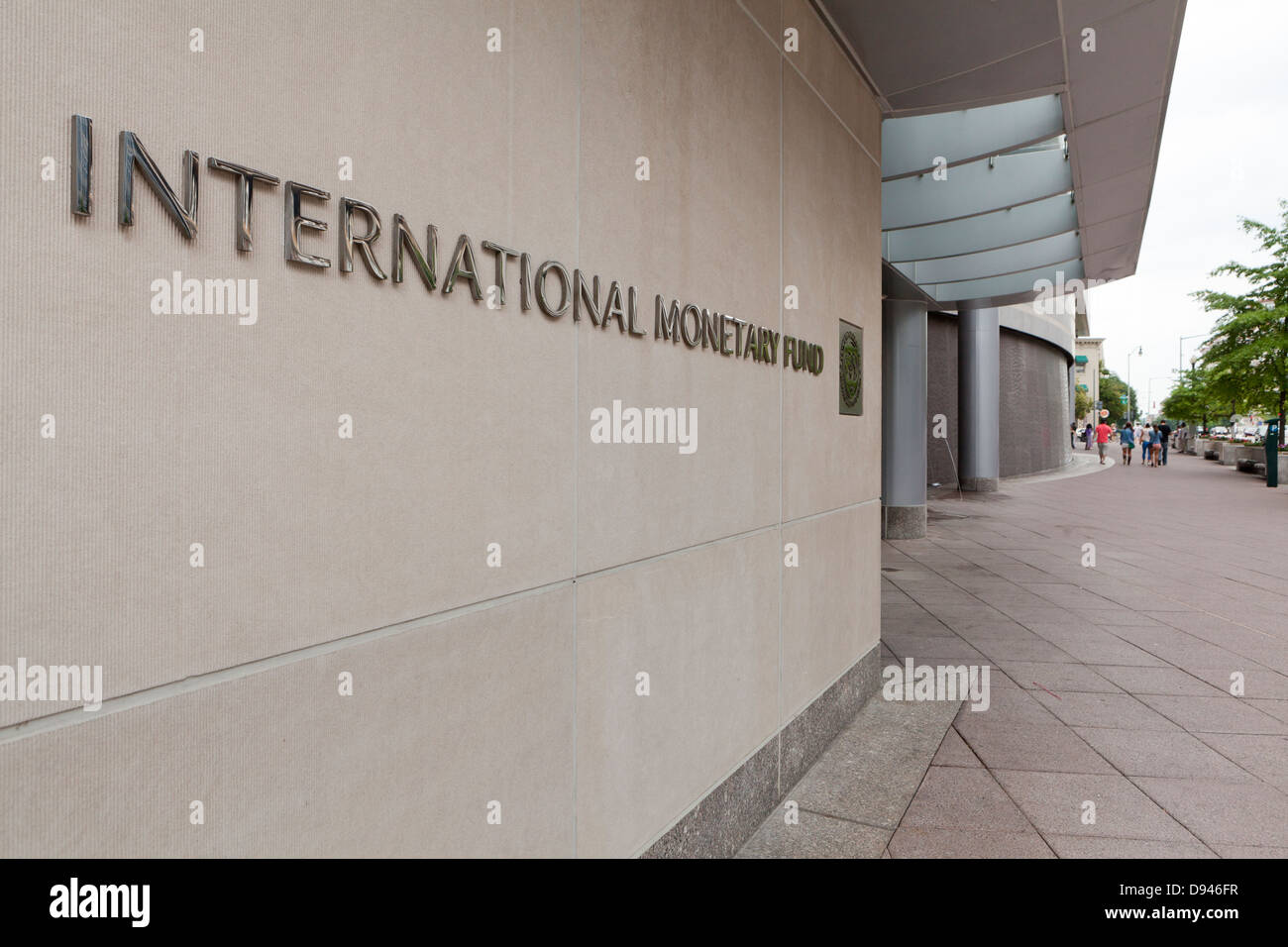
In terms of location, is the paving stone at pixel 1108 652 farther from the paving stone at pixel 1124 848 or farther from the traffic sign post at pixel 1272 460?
the traffic sign post at pixel 1272 460

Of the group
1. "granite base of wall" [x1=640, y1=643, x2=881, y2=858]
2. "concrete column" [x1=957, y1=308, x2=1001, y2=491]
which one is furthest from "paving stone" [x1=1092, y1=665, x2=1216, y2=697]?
"concrete column" [x1=957, y1=308, x2=1001, y2=491]

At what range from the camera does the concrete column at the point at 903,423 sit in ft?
44.0

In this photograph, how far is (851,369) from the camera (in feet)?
17.9

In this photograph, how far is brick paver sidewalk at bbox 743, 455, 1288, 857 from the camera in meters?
3.88

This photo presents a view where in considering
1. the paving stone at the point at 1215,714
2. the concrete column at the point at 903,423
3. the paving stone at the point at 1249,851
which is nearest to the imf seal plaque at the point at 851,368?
the paving stone at the point at 1215,714

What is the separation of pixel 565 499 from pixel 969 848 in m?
2.53

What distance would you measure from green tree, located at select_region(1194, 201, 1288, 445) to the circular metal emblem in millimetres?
23990

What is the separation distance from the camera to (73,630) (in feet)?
4.49

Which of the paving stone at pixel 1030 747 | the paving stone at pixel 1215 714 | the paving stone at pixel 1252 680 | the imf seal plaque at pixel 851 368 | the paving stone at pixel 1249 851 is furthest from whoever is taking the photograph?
the paving stone at pixel 1252 680

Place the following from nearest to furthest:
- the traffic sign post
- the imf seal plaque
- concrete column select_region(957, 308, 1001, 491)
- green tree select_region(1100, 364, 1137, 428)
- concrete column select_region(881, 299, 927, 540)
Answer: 1. the imf seal plaque
2. concrete column select_region(881, 299, 927, 540)
3. concrete column select_region(957, 308, 1001, 491)
4. the traffic sign post
5. green tree select_region(1100, 364, 1137, 428)

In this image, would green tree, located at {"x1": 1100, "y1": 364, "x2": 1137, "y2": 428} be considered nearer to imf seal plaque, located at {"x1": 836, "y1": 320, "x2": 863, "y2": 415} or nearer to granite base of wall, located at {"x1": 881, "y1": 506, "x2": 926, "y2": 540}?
granite base of wall, located at {"x1": 881, "y1": 506, "x2": 926, "y2": 540}

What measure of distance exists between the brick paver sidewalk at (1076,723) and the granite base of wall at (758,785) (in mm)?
97
